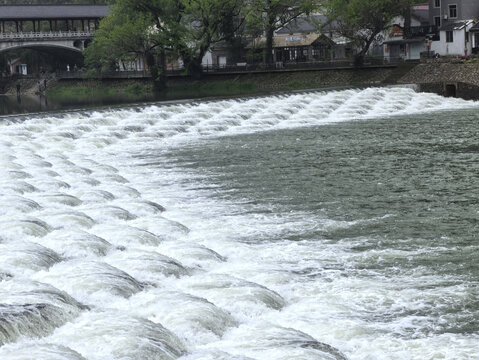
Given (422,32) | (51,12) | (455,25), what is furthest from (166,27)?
(51,12)

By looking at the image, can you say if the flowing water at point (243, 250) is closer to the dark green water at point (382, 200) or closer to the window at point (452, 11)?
the dark green water at point (382, 200)

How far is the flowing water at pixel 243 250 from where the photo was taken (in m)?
10.1

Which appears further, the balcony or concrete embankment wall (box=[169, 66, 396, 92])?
the balcony

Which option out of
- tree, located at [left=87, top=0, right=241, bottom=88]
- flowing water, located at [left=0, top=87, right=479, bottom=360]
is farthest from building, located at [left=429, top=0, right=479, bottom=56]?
flowing water, located at [left=0, top=87, right=479, bottom=360]

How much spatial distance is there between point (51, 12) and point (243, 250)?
7736 cm

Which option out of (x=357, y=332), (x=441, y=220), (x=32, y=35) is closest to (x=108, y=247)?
(x=357, y=332)

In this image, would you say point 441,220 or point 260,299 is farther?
point 441,220

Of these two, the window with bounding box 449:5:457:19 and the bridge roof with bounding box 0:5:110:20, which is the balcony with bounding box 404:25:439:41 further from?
the bridge roof with bounding box 0:5:110:20

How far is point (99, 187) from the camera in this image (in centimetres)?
2136

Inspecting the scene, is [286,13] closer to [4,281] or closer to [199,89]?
[199,89]

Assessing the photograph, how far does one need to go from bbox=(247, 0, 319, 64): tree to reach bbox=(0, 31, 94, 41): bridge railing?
29.1 metres

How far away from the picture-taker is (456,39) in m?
59.8

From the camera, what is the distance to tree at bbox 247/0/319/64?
6088cm

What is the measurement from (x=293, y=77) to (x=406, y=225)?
152 ft
